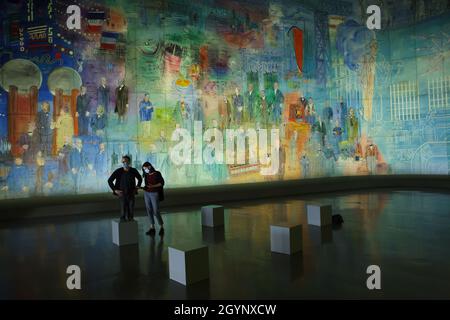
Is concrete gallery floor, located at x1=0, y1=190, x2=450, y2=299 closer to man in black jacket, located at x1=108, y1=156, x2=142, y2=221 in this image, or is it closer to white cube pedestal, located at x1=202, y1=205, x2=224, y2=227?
white cube pedestal, located at x1=202, y1=205, x2=224, y2=227

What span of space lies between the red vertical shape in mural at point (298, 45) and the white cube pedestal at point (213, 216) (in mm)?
12596

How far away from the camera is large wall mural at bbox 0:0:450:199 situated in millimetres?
14820

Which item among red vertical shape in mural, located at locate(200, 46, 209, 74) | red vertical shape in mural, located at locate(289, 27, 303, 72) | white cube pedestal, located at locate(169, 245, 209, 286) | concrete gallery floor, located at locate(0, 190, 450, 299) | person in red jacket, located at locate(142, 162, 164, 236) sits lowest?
concrete gallery floor, located at locate(0, 190, 450, 299)

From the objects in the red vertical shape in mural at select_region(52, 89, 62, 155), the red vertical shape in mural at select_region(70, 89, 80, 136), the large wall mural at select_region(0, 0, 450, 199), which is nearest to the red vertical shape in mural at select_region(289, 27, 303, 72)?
the large wall mural at select_region(0, 0, 450, 199)

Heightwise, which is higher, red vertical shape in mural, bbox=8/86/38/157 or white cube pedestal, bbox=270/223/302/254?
red vertical shape in mural, bbox=8/86/38/157

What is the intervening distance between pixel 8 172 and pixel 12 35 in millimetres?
4779

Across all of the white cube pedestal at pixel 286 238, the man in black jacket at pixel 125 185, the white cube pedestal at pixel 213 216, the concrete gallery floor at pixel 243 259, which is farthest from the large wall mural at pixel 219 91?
the white cube pedestal at pixel 286 238

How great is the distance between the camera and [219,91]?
60.8ft

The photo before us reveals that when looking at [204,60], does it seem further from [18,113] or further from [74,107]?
[18,113]

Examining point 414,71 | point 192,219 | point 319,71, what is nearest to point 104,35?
point 192,219

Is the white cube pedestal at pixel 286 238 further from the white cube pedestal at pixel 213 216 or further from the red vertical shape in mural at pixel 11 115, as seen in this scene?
the red vertical shape in mural at pixel 11 115

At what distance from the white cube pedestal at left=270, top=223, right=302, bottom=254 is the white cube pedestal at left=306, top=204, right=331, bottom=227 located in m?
2.60

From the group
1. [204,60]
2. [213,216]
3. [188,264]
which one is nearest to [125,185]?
[213,216]
